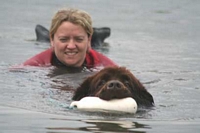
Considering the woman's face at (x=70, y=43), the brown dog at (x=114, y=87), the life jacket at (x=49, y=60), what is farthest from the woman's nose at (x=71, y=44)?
the brown dog at (x=114, y=87)

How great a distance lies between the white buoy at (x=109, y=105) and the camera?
24.7ft

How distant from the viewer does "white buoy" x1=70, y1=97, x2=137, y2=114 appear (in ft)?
24.7

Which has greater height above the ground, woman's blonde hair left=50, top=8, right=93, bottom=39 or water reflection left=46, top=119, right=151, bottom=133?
woman's blonde hair left=50, top=8, right=93, bottom=39

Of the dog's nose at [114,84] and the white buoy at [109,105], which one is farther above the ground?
the dog's nose at [114,84]

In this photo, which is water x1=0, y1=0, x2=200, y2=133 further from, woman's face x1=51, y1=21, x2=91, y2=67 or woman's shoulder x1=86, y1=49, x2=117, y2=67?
woman's shoulder x1=86, y1=49, x2=117, y2=67

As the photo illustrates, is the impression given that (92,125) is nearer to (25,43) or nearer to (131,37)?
(25,43)

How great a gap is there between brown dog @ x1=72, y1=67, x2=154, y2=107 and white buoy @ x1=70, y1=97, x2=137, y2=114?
2.2 inches

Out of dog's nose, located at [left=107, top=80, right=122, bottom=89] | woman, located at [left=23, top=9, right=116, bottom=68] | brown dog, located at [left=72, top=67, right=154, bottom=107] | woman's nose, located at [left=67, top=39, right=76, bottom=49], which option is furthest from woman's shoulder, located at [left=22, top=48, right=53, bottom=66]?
dog's nose, located at [left=107, top=80, right=122, bottom=89]

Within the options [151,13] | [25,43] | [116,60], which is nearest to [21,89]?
[116,60]

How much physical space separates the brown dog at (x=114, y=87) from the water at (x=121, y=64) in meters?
0.18

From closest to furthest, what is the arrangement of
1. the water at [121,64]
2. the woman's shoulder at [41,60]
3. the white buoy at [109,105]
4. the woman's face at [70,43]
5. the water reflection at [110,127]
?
the water reflection at [110,127] → the water at [121,64] → the white buoy at [109,105] → the woman's face at [70,43] → the woman's shoulder at [41,60]

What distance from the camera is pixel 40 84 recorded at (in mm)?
9492

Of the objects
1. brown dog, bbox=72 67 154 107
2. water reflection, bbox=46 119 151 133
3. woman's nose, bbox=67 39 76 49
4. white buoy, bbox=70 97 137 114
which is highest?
woman's nose, bbox=67 39 76 49

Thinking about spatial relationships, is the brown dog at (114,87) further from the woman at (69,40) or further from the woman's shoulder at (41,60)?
the woman's shoulder at (41,60)
